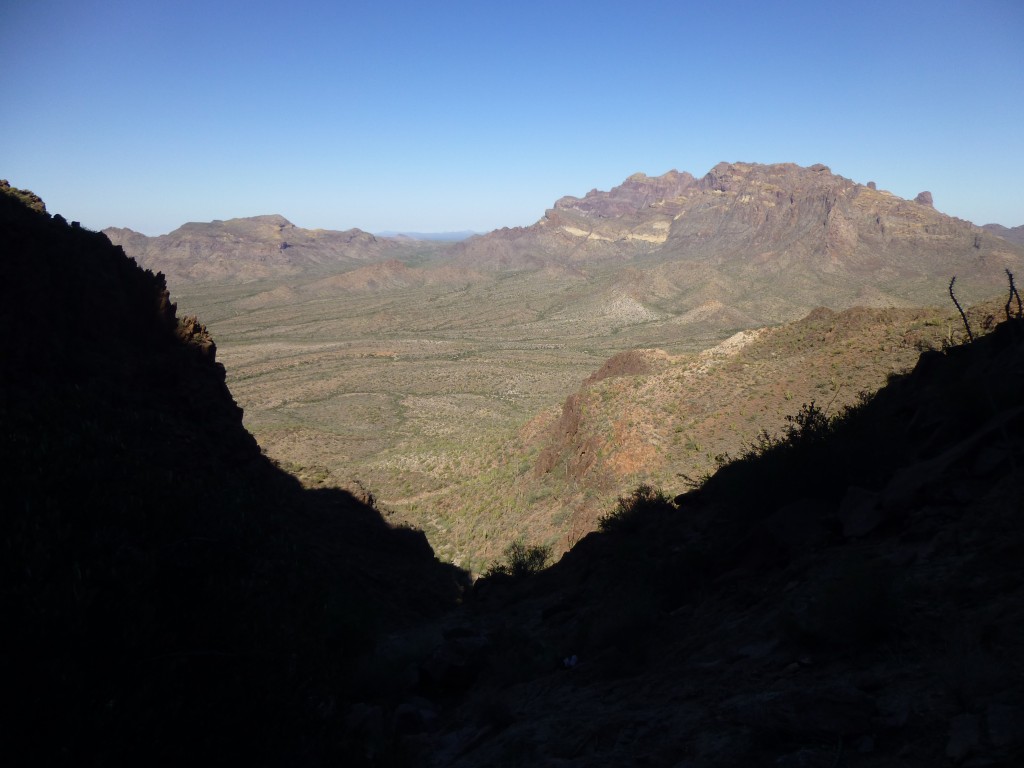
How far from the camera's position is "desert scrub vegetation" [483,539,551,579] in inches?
742

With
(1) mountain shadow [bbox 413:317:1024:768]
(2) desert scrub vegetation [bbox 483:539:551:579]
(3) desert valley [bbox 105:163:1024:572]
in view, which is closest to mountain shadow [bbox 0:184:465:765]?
(1) mountain shadow [bbox 413:317:1024:768]

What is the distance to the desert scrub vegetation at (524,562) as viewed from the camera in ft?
61.9

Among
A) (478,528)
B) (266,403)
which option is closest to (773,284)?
(266,403)

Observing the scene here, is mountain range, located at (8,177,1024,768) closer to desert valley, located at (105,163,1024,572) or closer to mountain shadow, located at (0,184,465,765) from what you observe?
mountain shadow, located at (0,184,465,765)

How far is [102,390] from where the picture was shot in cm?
1619

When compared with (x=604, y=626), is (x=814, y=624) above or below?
above

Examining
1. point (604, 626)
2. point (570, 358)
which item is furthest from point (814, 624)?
point (570, 358)

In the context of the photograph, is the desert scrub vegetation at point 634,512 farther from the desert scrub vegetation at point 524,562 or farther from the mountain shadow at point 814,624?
the desert scrub vegetation at point 524,562

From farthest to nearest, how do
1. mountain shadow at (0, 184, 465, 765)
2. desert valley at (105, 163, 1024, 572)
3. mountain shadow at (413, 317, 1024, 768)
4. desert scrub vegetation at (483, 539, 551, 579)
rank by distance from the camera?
1. desert valley at (105, 163, 1024, 572)
2. desert scrub vegetation at (483, 539, 551, 579)
3. mountain shadow at (413, 317, 1024, 768)
4. mountain shadow at (0, 184, 465, 765)

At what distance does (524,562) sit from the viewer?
19.5 meters

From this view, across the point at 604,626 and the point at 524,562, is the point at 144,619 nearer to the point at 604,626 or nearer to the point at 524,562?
the point at 604,626

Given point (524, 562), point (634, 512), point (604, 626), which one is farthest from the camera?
point (524, 562)

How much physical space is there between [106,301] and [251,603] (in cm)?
1657

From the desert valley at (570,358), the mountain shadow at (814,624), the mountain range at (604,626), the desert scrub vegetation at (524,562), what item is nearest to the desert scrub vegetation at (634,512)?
the mountain range at (604,626)
